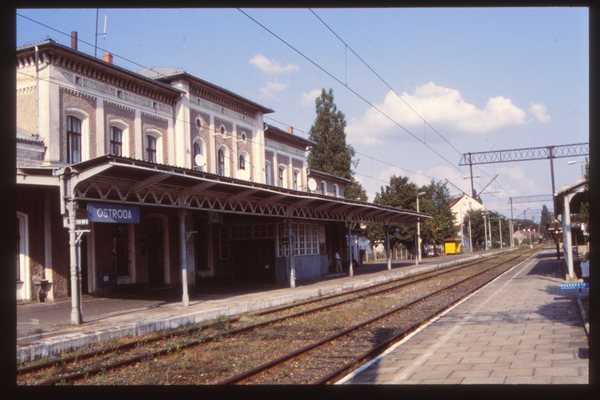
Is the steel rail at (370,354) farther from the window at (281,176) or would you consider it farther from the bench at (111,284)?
the window at (281,176)

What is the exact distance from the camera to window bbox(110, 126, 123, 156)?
18.0 meters

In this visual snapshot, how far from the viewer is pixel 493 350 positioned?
7.43m

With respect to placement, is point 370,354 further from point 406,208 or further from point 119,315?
point 406,208

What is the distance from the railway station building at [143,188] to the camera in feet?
40.6

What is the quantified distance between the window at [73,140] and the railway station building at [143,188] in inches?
1.5

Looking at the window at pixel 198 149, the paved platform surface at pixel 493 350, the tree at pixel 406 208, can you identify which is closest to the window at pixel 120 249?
the window at pixel 198 149

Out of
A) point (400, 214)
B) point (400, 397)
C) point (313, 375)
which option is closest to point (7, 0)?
point (400, 397)

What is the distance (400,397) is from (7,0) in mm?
4835

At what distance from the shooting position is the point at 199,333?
10.4m

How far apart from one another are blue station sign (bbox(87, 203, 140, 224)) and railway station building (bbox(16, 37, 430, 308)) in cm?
3

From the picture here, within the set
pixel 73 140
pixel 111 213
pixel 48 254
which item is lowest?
pixel 48 254

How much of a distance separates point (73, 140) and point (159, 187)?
501cm

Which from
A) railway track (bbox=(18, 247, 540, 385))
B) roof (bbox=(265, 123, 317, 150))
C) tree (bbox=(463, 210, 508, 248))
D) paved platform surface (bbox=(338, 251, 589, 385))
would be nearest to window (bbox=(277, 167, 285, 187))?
roof (bbox=(265, 123, 317, 150))

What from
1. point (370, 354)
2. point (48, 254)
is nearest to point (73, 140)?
point (48, 254)
